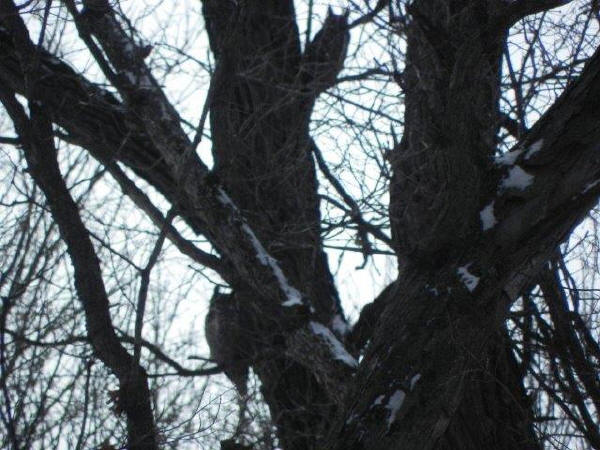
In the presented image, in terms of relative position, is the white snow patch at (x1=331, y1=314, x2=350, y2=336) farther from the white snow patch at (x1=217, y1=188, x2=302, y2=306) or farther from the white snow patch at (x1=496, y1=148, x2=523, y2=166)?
the white snow patch at (x1=496, y1=148, x2=523, y2=166)

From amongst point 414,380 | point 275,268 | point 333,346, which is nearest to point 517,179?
point 414,380

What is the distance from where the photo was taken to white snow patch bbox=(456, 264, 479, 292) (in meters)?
3.13

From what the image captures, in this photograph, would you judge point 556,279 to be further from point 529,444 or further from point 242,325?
point 242,325

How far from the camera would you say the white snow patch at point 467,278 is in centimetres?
313

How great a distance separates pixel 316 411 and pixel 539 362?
163 cm

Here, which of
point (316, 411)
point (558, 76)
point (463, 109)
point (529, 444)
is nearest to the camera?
point (463, 109)

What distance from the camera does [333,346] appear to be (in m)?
4.77

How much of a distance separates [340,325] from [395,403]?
8.96 feet

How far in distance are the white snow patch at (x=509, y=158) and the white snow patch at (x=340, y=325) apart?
8.50ft

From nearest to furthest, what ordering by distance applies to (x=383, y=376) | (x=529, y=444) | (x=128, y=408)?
1. (x=383, y=376)
2. (x=128, y=408)
3. (x=529, y=444)

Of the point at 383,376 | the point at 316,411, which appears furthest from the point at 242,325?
the point at 383,376

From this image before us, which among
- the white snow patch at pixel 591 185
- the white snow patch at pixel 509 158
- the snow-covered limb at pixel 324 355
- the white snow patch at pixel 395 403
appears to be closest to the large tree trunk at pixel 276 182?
the snow-covered limb at pixel 324 355

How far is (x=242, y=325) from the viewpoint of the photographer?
6.08 meters

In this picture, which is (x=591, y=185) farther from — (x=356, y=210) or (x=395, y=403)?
(x=356, y=210)
